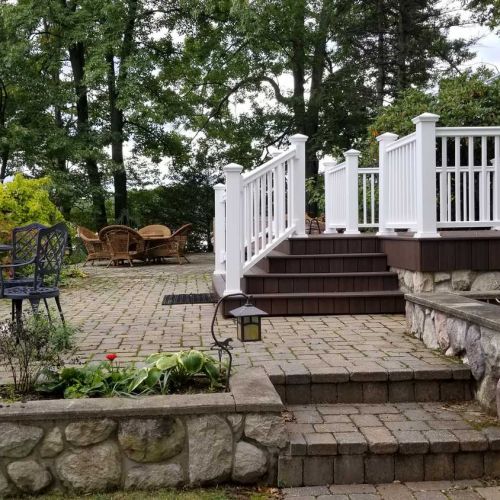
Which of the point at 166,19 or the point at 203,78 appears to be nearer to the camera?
the point at 166,19

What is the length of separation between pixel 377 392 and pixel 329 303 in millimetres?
2130

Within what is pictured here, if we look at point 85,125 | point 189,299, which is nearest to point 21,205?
point 189,299

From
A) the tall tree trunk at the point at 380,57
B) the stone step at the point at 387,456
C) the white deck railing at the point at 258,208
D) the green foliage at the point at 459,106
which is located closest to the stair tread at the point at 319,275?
the white deck railing at the point at 258,208

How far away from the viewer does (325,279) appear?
5453 mm

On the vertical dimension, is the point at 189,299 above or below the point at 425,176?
below

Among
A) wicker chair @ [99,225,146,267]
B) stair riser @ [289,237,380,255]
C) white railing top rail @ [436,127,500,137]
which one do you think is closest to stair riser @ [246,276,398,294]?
stair riser @ [289,237,380,255]

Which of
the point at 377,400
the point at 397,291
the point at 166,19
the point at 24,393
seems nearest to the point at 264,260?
the point at 397,291

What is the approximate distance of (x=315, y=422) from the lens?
2.80m

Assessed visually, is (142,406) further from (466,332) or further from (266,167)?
(266,167)

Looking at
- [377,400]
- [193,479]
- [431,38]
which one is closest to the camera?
[193,479]

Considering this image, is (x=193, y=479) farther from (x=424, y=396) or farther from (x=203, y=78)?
(x=203, y=78)

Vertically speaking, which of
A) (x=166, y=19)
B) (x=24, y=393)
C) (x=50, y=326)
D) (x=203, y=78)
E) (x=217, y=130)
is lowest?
(x=24, y=393)

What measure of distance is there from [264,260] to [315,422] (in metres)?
3.01

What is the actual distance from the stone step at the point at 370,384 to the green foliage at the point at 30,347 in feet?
3.70
